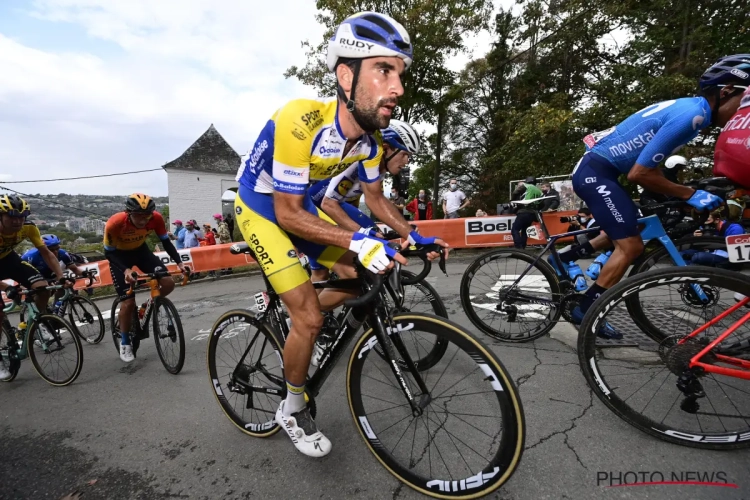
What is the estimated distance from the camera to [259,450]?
7.28 ft

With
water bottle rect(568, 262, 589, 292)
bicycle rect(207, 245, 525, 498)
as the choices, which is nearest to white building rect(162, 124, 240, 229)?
bicycle rect(207, 245, 525, 498)

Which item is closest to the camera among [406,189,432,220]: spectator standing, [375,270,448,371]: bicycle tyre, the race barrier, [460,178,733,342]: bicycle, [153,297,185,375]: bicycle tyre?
[375,270,448,371]: bicycle tyre

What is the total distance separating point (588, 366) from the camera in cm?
195

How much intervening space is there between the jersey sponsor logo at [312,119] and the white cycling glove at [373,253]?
0.72 meters

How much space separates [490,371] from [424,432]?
858mm

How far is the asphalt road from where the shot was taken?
5.70 ft

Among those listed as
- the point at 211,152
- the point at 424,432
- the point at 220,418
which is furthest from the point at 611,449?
the point at 211,152

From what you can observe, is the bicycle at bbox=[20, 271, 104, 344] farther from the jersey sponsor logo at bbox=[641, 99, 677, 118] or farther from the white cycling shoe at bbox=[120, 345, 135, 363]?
the jersey sponsor logo at bbox=[641, 99, 677, 118]

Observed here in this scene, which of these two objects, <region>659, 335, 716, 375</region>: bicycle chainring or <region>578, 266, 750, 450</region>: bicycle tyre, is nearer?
<region>578, 266, 750, 450</region>: bicycle tyre

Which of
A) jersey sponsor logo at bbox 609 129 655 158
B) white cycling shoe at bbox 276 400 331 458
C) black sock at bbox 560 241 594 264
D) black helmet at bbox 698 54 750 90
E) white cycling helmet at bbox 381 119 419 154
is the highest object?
black helmet at bbox 698 54 750 90

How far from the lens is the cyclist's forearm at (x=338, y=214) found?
3043mm

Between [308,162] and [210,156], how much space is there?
1466 inches

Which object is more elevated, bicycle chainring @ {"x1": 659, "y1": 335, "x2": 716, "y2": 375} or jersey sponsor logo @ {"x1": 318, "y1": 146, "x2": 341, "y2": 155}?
jersey sponsor logo @ {"x1": 318, "y1": 146, "x2": 341, "y2": 155}

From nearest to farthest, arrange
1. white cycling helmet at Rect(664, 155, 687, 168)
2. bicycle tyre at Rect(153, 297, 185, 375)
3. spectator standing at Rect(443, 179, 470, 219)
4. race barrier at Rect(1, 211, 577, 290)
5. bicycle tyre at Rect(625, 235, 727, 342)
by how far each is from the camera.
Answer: bicycle tyre at Rect(625, 235, 727, 342) < white cycling helmet at Rect(664, 155, 687, 168) < bicycle tyre at Rect(153, 297, 185, 375) < race barrier at Rect(1, 211, 577, 290) < spectator standing at Rect(443, 179, 470, 219)
